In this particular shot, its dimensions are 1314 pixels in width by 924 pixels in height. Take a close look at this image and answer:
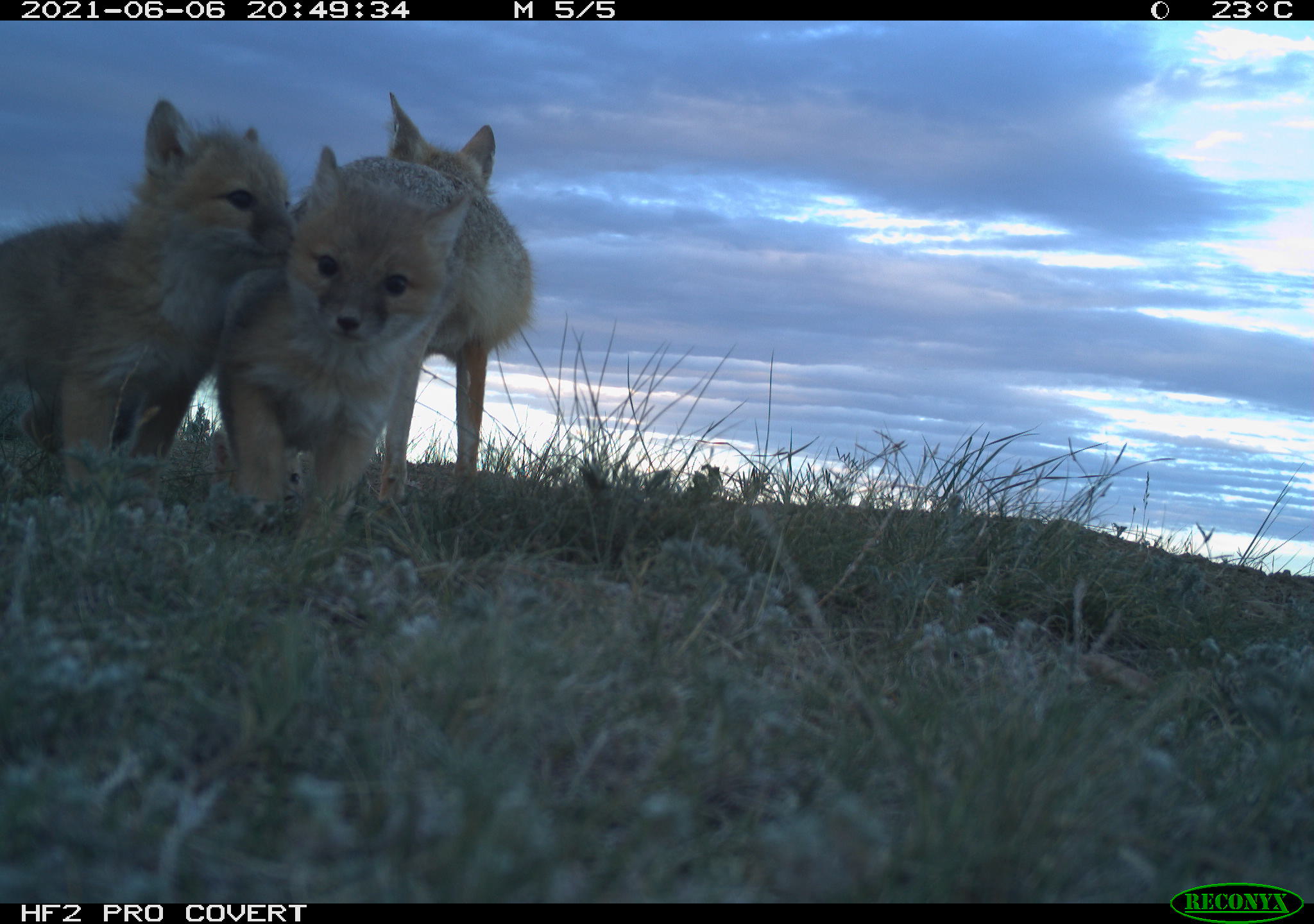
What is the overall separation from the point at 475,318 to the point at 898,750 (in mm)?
4755

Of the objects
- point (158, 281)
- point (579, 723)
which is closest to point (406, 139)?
point (158, 281)

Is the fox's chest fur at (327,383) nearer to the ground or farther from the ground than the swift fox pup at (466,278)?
nearer to the ground

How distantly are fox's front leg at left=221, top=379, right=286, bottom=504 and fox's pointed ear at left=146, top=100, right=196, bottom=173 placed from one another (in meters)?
1.05

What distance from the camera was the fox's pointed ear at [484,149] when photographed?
739cm

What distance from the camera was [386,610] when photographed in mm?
2881

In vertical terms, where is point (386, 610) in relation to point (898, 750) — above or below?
above

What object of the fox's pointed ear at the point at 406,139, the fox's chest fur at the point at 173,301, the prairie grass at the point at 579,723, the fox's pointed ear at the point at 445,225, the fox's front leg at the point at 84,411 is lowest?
the prairie grass at the point at 579,723

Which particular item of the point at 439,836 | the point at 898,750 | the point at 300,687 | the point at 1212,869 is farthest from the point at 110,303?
the point at 1212,869

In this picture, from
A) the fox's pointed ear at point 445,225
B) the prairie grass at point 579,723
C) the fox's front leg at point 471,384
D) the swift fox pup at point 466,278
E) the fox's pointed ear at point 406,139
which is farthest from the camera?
the fox's pointed ear at point 406,139

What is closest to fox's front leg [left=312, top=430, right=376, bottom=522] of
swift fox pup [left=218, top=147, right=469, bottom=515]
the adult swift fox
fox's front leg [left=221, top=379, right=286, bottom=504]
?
swift fox pup [left=218, top=147, right=469, bottom=515]

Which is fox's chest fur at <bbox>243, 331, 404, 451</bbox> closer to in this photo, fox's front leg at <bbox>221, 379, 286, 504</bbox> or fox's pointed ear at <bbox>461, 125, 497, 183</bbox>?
fox's front leg at <bbox>221, 379, 286, 504</bbox>

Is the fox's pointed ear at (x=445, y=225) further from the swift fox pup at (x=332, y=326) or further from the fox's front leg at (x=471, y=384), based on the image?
the fox's front leg at (x=471, y=384)
